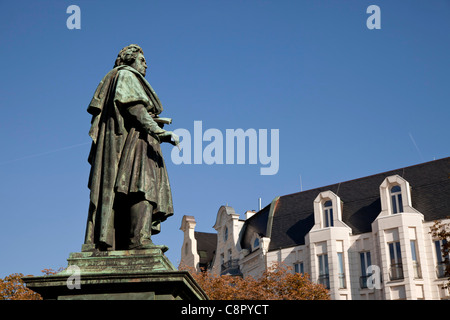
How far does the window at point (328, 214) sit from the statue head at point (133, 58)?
3610cm

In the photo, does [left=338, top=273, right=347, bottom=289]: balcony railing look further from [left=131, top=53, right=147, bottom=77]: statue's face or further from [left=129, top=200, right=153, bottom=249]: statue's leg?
[left=129, top=200, right=153, bottom=249]: statue's leg

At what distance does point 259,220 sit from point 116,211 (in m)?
41.6

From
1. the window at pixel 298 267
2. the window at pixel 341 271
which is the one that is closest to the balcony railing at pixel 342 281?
the window at pixel 341 271

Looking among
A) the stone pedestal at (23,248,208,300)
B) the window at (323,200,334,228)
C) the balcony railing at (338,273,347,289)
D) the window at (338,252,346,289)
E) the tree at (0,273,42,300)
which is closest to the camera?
the stone pedestal at (23,248,208,300)

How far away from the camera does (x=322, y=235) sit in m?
41.5

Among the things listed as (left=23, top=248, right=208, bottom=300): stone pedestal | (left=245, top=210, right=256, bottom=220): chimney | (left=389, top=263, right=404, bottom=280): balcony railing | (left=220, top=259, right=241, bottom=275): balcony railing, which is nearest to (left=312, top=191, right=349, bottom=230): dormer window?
(left=389, top=263, right=404, bottom=280): balcony railing

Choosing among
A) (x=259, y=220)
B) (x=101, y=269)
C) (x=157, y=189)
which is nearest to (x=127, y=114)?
(x=157, y=189)

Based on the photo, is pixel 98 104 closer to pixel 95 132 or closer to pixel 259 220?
pixel 95 132

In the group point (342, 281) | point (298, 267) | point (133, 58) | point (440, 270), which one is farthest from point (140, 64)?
point (298, 267)

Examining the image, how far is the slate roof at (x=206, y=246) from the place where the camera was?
191ft

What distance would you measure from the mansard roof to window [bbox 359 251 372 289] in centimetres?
165

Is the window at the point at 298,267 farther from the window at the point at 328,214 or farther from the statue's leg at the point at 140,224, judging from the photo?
the statue's leg at the point at 140,224

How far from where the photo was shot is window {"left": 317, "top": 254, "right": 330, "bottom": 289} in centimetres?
4047

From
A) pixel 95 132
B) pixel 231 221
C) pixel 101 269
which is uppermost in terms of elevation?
pixel 231 221
